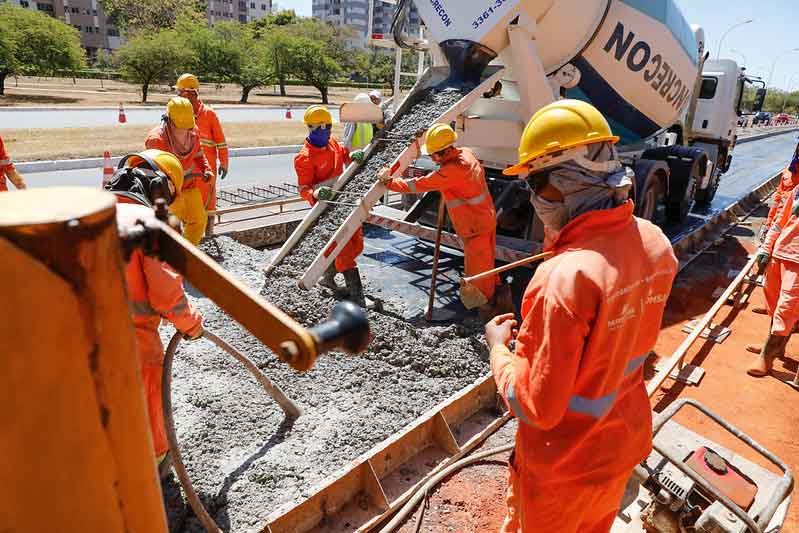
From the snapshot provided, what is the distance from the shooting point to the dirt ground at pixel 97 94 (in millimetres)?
27406

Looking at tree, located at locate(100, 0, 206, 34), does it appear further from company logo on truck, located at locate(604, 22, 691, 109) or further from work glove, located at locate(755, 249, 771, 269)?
work glove, located at locate(755, 249, 771, 269)

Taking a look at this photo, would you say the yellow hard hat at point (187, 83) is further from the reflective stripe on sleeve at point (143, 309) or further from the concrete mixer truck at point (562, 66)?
the reflective stripe on sleeve at point (143, 309)

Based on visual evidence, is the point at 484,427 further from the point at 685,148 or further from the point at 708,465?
the point at 685,148

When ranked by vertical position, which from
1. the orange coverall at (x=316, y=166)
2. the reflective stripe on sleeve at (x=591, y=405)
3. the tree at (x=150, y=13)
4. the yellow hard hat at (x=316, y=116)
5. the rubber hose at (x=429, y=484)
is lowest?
the rubber hose at (x=429, y=484)

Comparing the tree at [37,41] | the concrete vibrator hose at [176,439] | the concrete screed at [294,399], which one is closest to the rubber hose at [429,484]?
the concrete screed at [294,399]

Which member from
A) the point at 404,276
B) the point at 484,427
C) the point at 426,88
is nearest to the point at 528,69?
the point at 426,88

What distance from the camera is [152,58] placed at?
33156mm

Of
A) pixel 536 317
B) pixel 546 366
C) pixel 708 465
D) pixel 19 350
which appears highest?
pixel 19 350

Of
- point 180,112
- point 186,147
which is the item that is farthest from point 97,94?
point 180,112

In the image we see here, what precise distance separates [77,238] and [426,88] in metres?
5.67

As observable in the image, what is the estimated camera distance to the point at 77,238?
0.76 m

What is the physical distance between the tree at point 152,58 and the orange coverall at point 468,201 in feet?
104

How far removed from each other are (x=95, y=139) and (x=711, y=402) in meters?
16.1

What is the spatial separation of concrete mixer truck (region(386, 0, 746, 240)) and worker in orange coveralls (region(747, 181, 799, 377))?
6.33ft
